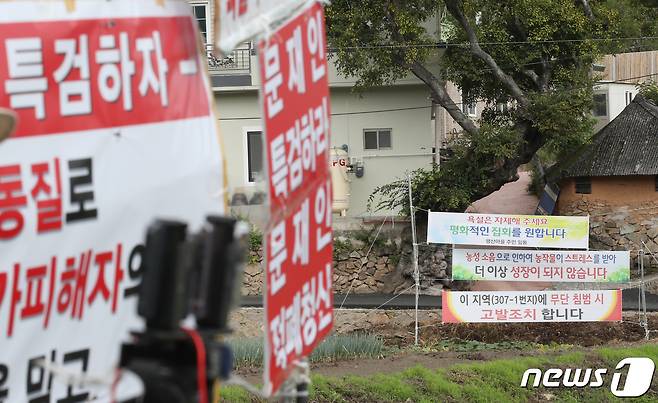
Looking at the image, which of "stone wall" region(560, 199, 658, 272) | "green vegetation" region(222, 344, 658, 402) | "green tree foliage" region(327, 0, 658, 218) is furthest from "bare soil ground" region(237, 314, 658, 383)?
"stone wall" region(560, 199, 658, 272)

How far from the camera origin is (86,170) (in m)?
3.29

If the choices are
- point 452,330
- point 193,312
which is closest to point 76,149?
point 193,312

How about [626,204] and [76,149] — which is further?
[626,204]

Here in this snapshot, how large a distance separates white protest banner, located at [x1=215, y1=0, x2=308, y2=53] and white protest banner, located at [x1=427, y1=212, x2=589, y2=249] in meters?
12.5

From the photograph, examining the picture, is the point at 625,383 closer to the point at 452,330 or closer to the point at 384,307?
the point at 452,330

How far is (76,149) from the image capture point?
3.26 meters

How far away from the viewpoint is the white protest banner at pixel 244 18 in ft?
10.9

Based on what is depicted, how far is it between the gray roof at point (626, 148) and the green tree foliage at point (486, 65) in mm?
1059

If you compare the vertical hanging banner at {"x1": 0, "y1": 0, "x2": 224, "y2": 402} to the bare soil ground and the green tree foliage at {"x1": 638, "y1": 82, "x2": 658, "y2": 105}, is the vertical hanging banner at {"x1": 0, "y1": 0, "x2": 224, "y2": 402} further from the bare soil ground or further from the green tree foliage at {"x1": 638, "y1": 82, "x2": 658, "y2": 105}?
the green tree foliage at {"x1": 638, "y1": 82, "x2": 658, "y2": 105}

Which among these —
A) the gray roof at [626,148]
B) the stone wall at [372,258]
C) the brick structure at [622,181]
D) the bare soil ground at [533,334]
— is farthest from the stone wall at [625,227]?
the bare soil ground at [533,334]

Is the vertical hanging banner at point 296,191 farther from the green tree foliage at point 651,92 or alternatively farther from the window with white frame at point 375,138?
the green tree foliage at point 651,92

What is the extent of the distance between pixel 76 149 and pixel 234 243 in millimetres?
1093

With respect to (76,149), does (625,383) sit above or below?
below

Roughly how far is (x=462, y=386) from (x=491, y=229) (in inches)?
193
